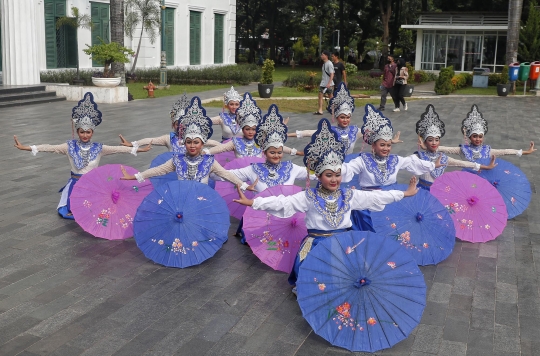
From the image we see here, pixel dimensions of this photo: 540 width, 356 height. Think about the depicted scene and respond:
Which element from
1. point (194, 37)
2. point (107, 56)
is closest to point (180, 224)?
point (107, 56)

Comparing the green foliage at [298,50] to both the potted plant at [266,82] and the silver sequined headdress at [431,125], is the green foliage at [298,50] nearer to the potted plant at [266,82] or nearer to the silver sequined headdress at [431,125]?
the potted plant at [266,82]

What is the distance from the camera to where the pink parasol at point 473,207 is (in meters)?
7.20

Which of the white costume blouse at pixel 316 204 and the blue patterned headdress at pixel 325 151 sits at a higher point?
the blue patterned headdress at pixel 325 151

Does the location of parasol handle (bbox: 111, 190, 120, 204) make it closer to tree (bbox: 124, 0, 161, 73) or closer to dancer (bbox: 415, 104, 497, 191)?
dancer (bbox: 415, 104, 497, 191)

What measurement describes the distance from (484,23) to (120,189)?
117ft

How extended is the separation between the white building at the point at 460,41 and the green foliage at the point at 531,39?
242 inches

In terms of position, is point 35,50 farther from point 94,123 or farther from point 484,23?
point 484,23

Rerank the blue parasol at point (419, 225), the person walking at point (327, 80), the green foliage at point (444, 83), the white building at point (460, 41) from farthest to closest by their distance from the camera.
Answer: the white building at point (460, 41), the green foliage at point (444, 83), the person walking at point (327, 80), the blue parasol at point (419, 225)

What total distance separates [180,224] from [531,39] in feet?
95.7

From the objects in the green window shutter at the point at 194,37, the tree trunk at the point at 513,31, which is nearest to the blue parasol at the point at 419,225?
the tree trunk at the point at 513,31

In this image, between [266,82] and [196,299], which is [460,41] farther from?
[196,299]

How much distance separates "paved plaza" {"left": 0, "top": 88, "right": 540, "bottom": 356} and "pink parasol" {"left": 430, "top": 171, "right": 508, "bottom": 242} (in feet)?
0.64

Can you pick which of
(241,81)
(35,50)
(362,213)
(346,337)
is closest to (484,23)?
(241,81)

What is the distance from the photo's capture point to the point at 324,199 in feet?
18.0
